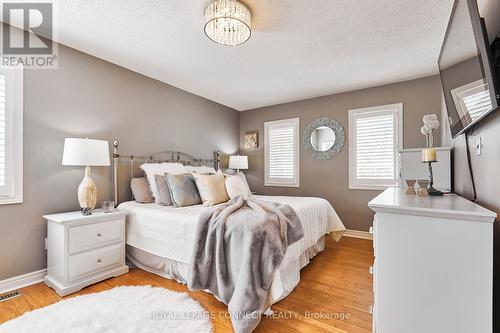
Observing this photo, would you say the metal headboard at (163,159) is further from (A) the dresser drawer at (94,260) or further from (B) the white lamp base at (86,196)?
(A) the dresser drawer at (94,260)

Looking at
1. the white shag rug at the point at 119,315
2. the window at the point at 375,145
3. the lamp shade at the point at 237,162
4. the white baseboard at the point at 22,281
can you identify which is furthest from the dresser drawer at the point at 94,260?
the window at the point at 375,145

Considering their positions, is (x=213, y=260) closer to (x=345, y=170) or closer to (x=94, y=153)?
(x=94, y=153)

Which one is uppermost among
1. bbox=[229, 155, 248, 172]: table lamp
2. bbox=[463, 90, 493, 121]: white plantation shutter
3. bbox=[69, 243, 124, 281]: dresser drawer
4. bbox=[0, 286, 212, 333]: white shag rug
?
bbox=[463, 90, 493, 121]: white plantation shutter

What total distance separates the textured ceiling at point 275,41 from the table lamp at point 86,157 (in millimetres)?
1119

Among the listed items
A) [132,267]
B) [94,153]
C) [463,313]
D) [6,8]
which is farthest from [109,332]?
[6,8]

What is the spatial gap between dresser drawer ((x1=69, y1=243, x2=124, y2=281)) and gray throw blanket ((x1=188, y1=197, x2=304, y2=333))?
108 centimetres

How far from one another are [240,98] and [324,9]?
2.63m

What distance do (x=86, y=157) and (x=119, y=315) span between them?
1502mm

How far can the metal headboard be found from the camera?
3066mm

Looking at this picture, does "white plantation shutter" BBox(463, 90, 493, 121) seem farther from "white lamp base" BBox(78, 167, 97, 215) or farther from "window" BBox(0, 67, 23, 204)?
"window" BBox(0, 67, 23, 204)

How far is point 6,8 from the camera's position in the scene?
2.05m

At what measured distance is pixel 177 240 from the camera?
7.36ft

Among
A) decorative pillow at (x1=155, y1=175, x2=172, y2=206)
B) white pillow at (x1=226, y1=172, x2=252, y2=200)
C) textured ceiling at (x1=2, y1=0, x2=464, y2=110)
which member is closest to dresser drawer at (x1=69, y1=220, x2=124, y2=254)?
decorative pillow at (x1=155, y1=175, x2=172, y2=206)

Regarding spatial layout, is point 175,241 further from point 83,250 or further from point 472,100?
point 472,100
